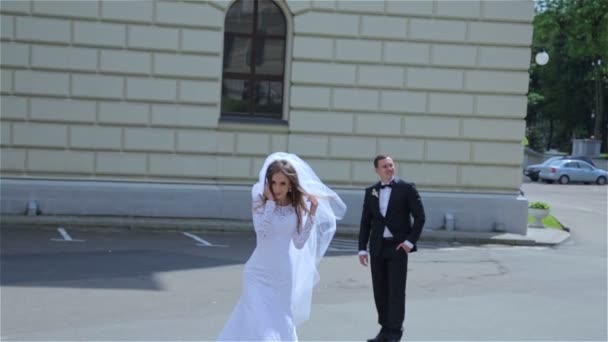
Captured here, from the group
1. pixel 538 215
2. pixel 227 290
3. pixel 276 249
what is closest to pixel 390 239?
pixel 276 249

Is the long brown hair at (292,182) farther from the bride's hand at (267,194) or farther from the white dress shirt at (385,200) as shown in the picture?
the white dress shirt at (385,200)

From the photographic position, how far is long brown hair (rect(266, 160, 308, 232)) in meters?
6.62

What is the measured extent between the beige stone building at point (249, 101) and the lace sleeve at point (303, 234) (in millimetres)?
11416

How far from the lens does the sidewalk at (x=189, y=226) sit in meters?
17.0

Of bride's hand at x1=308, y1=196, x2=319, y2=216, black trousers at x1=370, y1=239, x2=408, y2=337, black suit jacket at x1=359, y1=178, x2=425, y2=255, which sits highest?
bride's hand at x1=308, y1=196, x2=319, y2=216

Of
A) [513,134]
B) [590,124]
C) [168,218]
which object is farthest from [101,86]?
[590,124]

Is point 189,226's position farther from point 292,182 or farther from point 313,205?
point 292,182

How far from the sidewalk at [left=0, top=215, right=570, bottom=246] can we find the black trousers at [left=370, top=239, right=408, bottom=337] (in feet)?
30.6

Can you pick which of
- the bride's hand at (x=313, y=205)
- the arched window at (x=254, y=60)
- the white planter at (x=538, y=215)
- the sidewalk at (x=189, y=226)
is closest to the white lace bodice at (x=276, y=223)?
the bride's hand at (x=313, y=205)

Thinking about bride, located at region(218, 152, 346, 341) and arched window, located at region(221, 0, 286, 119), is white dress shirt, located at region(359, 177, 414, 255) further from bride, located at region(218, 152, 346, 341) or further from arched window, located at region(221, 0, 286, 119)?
arched window, located at region(221, 0, 286, 119)

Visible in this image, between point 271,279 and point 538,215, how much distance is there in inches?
623

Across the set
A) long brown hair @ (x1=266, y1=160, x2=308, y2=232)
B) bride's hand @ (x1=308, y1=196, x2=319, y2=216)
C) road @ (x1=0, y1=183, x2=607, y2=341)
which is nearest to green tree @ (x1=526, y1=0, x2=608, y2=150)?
road @ (x1=0, y1=183, x2=607, y2=341)

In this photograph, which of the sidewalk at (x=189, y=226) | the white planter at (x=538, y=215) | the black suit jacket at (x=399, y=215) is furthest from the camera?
the white planter at (x=538, y=215)

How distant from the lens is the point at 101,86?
1762 cm
